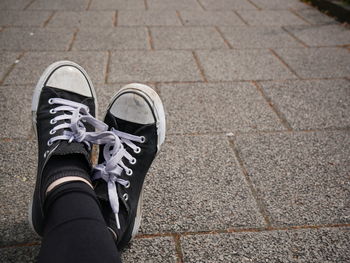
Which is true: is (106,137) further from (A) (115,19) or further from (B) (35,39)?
(A) (115,19)

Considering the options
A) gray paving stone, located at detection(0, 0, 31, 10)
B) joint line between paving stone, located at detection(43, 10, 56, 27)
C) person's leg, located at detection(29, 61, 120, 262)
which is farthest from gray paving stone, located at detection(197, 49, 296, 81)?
gray paving stone, located at detection(0, 0, 31, 10)

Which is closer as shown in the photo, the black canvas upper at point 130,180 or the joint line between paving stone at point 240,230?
the black canvas upper at point 130,180

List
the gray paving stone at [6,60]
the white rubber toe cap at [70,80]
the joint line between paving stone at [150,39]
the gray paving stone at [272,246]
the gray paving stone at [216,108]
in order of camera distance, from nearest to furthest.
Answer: the gray paving stone at [272,246] → the white rubber toe cap at [70,80] → the gray paving stone at [216,108] → the gray paving stone at [6,60] → the joint line between paving stone at [150,39]

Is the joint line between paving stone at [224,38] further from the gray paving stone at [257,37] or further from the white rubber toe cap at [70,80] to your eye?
the white rubber toe cap at [70,80]

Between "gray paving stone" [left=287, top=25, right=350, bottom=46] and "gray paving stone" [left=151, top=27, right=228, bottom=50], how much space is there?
96 cm

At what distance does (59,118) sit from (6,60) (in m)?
1.62

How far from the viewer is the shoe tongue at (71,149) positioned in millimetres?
1408

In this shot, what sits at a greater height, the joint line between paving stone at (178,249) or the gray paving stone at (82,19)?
the gray paving stone at (82,19)

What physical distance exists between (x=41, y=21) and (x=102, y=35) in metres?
0.87

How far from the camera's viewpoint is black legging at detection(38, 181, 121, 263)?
977 mm

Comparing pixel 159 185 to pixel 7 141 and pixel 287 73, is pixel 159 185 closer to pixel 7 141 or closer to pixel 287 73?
pixel 7 141

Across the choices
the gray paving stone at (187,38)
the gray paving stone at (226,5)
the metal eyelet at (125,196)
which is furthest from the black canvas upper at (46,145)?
the gray paving stone at (226,5)

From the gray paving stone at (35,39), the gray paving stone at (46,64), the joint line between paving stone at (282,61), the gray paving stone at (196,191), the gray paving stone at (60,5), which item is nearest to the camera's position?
the gray paving stone at (196,191)

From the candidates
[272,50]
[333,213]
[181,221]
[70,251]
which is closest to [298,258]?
[333,213]
